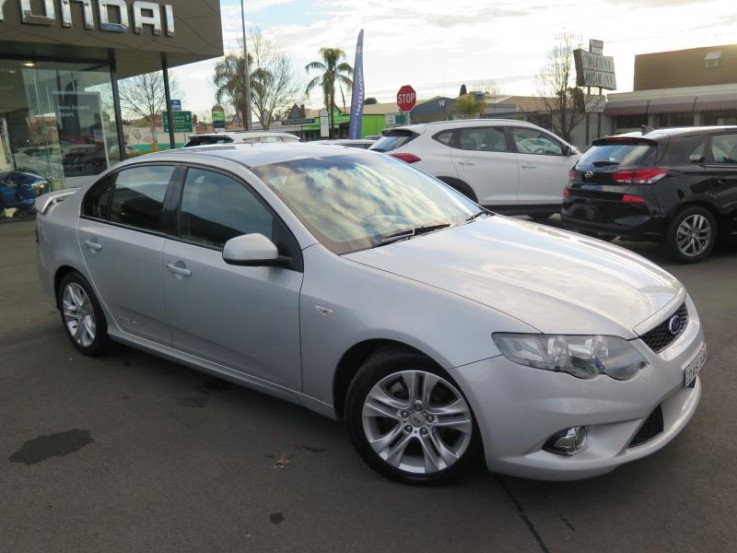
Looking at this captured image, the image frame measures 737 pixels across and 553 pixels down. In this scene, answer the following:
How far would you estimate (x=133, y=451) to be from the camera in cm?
344

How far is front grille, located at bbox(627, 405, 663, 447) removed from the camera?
2.73 meters

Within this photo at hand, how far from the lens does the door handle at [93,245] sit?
4.51 metres

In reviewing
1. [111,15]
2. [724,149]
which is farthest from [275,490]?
[111,15]

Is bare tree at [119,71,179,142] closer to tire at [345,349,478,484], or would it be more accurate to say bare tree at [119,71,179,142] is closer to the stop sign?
the stop sign

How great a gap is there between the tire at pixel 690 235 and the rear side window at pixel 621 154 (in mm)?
755

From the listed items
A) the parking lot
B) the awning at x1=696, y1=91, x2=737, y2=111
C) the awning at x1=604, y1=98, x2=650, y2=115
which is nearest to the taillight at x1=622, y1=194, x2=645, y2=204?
the parking lot

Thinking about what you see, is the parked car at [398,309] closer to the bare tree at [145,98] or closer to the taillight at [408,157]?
the taillight at [408,157]

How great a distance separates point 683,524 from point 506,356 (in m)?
1.02

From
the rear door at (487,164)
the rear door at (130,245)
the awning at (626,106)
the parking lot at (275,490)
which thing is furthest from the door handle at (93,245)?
the awning at (626,106)

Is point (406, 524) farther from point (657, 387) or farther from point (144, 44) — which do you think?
point (144, 44)

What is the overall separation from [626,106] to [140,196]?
36950mm

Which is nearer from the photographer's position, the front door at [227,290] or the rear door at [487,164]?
the front door at [227,290]

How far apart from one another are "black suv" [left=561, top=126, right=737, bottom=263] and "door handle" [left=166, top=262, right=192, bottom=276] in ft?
17.5

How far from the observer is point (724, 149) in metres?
7.42
